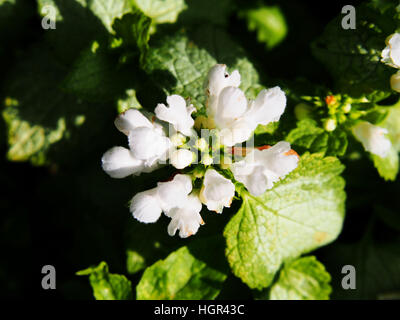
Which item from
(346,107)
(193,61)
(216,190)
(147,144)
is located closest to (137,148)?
(147,144)

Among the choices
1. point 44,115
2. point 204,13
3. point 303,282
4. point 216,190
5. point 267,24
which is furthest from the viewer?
point 267,24

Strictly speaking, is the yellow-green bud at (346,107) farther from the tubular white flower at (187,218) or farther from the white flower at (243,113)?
the tubular white flower at (187,218)

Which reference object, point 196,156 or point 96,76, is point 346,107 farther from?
point 96,76

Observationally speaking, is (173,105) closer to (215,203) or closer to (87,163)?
(215,203)

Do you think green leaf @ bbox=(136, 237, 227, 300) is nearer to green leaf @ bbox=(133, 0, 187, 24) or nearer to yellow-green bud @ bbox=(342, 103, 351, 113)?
yellow-green bud @ bbox=(342, 103, 351, 113)

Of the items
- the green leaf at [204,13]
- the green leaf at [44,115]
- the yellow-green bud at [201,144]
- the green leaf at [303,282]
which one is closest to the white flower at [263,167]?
the yellow-green bud at [201,144]
